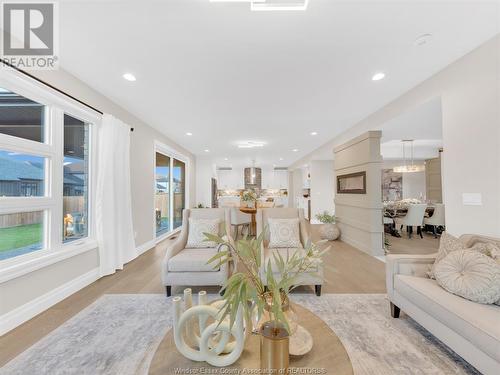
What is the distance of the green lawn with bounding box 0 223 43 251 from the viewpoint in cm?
213

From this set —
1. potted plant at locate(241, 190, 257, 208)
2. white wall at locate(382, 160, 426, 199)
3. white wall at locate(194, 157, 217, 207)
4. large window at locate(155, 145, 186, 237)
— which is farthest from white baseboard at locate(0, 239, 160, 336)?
white wall at locate(382, 160, 426, 199)

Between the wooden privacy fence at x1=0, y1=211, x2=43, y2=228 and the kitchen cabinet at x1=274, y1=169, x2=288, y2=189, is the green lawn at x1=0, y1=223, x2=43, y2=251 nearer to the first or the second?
the wooden privacy fence at x1=0, y1=211, x2=43, y2=228

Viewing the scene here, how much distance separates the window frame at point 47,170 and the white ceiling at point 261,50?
46 centimetres

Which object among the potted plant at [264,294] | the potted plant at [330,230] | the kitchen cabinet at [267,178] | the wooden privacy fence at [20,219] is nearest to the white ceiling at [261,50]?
the wooden privacy fence at [20,219]

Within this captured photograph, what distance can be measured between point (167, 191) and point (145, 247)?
2.23 metres

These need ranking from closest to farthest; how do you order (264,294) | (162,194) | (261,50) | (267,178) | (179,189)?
(264,294) → (261,50) → (162,194) → (179,189) → (267,178)

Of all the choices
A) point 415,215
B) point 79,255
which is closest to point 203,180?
point 79,255

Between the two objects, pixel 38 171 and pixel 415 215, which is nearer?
pixel 38 171

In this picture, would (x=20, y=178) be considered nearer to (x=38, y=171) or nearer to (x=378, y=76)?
(x=38, y=171)

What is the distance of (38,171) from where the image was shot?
8.05 ft

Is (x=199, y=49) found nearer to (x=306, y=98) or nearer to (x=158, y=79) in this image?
(x=158, y=79)

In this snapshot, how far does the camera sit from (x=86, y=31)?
6.47ft

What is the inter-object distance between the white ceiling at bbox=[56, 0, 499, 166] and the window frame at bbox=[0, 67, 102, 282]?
0.46 metres

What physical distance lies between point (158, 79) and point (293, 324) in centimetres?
304
